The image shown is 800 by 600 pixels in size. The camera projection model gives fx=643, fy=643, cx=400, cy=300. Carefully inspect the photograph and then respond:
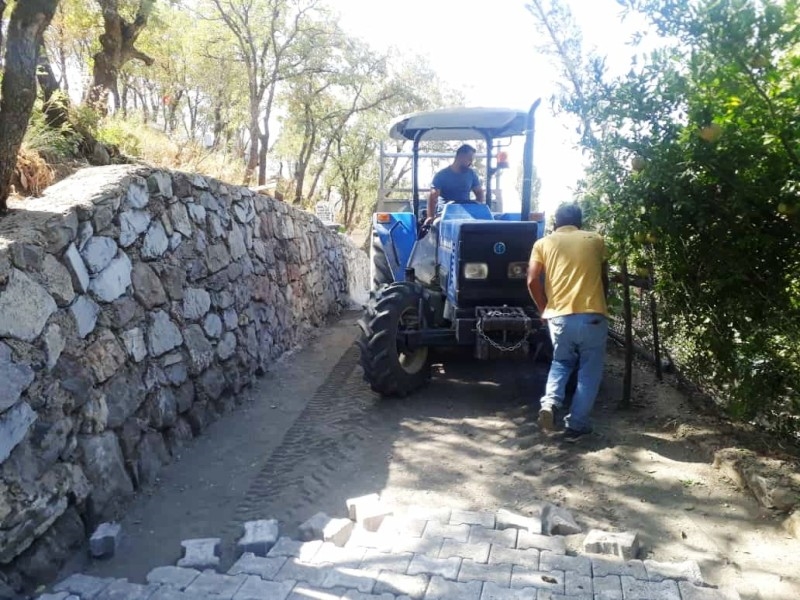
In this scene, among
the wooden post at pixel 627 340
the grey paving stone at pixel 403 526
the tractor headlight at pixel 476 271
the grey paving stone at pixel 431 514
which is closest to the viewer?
the grey paving stone at pixel 403 526

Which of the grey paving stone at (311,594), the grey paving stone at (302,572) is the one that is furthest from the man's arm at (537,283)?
the grey paving stone at (311,594)

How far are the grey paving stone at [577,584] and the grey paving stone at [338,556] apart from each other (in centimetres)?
95

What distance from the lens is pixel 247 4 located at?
44.7 ft

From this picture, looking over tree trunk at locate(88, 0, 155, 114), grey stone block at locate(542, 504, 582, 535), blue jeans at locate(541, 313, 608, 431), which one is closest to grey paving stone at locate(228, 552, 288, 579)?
grey stone block at locate(542, 504, 582, 535)

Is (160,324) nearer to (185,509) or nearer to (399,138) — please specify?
(185,509)

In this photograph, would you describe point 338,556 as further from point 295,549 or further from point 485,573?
point 485,573

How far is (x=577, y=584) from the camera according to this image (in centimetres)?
280

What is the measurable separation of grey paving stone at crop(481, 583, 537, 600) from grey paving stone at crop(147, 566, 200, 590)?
1334 millimetres

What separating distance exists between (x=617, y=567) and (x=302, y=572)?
4.74ft

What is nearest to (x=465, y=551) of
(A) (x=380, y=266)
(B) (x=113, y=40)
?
(A) (x=380, y=266)

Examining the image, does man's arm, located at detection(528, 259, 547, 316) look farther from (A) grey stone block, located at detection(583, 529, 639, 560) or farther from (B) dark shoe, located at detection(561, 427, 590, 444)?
(A) grey stone block, located at detection(583, 529, 639, 560)

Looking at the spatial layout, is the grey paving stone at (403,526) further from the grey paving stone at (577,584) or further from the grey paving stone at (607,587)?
the grey paving stone at (607,587)

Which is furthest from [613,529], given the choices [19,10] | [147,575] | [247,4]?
[247,4]

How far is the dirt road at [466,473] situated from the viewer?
329cm
